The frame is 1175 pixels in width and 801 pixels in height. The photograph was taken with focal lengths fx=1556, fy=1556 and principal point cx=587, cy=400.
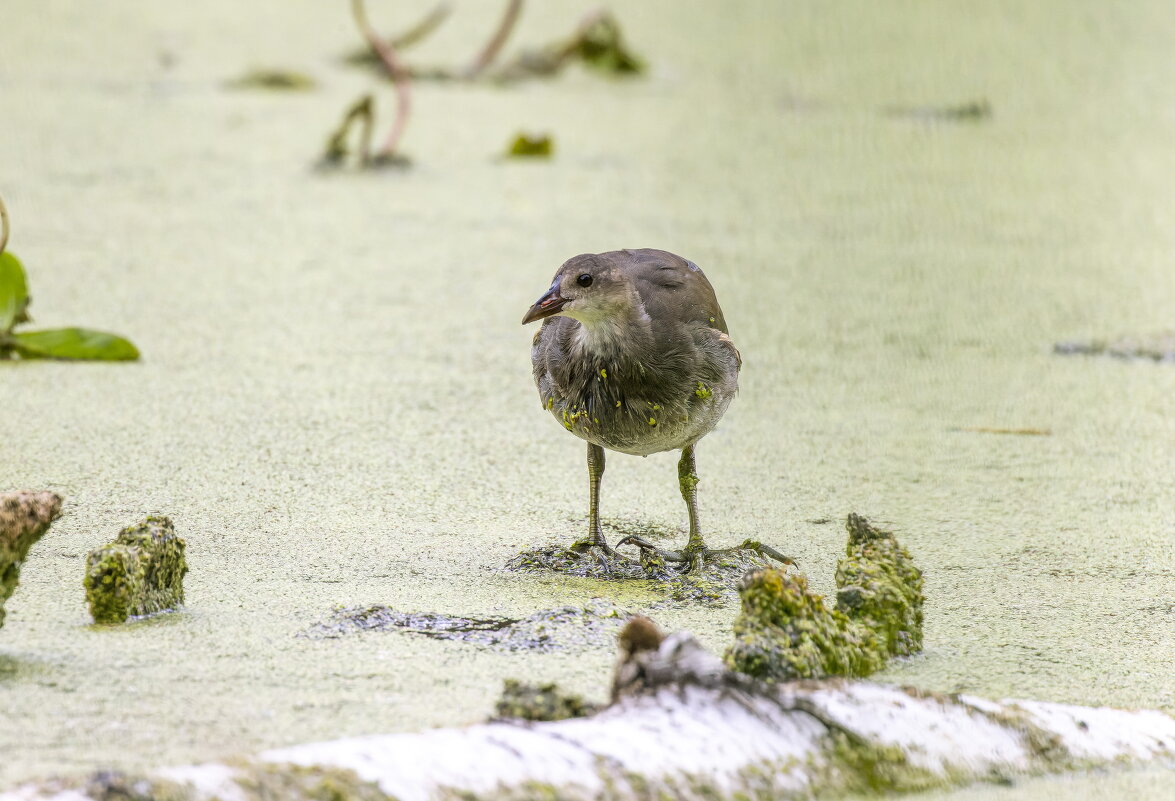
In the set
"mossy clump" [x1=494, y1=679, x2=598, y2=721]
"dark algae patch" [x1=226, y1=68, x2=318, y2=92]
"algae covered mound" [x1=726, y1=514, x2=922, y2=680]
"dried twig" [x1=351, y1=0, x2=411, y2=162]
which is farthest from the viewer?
"dark algae patch" [x1=226, y1=68, x2=318, y2=92]

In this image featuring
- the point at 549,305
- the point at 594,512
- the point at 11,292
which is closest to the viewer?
the point at 549,305

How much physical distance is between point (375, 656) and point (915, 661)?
36.2 inches

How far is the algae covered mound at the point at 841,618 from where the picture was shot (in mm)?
2342

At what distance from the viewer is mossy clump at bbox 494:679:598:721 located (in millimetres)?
2141

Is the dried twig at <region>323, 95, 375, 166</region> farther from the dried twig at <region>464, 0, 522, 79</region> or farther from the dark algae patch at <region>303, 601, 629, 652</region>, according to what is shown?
the dark algae patch at <region>303, 601, 629, 652</region>

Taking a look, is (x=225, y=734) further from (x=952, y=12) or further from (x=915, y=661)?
(x=952, y=12)

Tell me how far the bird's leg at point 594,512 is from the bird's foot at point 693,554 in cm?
6

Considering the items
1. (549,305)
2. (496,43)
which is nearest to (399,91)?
(496,43)

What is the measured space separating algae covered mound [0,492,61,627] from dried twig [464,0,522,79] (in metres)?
6.80

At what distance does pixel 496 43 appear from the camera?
9.31m

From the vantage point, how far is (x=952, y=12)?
11773 millimetres

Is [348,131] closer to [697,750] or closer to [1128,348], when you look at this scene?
[1128,348]

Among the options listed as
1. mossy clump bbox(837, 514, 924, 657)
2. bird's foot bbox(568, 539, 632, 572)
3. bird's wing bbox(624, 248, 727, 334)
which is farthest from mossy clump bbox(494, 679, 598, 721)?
bird's wing bbox(624, 248, 727, 334)

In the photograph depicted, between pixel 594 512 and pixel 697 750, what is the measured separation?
127 centimetres
